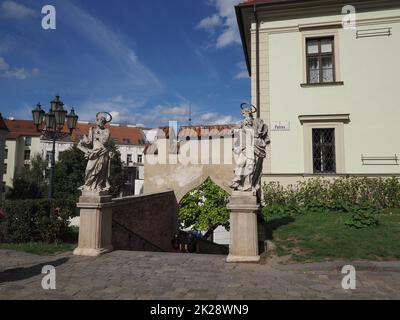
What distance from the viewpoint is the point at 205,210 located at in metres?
27.3

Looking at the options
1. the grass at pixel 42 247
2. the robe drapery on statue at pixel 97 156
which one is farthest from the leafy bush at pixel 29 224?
the robe drapery on statue at pixel 97 156

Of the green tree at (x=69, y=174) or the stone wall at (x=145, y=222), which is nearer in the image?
the stone wall at (x=145, y=222)

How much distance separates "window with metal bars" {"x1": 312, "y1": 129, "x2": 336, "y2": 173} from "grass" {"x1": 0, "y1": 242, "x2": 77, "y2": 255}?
30.5 ft

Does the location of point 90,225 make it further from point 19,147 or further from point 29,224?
point 19,147

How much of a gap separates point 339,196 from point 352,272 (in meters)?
6.86

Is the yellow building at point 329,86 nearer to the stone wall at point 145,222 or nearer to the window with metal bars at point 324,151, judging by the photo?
the window with metal bars at point 324,151

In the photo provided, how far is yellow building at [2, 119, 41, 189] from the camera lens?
188ft

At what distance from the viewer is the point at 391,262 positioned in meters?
5.87

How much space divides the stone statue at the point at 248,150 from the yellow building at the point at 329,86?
5.92 metres

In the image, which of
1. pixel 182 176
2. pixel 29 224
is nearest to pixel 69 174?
pixel 182 176

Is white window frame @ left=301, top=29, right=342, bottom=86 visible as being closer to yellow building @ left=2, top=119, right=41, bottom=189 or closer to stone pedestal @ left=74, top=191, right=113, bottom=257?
stone pedestal @ left=74, top=191, right=113, bottom=257

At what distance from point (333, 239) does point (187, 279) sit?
3724mm

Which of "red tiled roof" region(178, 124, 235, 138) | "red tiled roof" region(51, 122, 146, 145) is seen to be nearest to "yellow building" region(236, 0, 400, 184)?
"red tiled roof" region(178, 124, 235, 138)

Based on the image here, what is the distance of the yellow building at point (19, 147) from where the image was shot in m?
57.4
